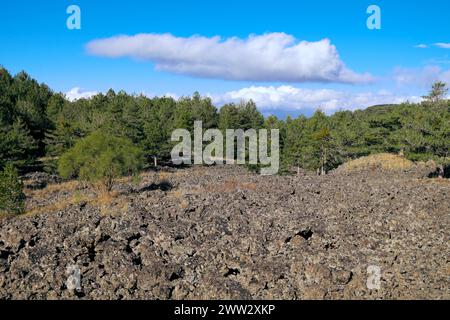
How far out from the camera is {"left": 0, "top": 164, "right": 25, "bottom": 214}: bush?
3234 centimetres

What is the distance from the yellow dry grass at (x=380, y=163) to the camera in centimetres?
6544

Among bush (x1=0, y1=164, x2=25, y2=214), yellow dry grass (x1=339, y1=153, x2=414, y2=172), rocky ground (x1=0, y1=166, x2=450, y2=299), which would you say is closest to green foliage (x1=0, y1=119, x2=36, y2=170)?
bush (x1=0, y1=164, x2=25, y2=214)

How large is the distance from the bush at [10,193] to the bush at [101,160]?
6601 millimetres

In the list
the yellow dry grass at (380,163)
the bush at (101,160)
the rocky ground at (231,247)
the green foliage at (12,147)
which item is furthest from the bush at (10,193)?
the yellow dry grass at (380,163)

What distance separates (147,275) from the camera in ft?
63.9

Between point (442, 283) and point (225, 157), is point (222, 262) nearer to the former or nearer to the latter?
point (442, 283)

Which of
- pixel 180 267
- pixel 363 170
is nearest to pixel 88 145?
pixel 180 267

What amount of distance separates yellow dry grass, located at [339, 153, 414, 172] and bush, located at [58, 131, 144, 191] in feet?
130

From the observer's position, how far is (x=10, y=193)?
107 feet

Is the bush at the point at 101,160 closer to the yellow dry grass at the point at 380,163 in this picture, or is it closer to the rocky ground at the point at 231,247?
the rocky ground at the point at 231,247

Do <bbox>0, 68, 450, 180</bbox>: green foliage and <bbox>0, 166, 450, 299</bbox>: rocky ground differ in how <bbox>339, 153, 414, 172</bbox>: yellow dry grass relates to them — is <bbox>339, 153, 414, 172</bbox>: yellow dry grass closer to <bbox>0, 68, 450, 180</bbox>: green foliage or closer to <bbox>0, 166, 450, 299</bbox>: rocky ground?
<bbox>0, 68, 450, 180</bbox>: green foliage

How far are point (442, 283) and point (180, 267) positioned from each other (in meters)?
12.4
